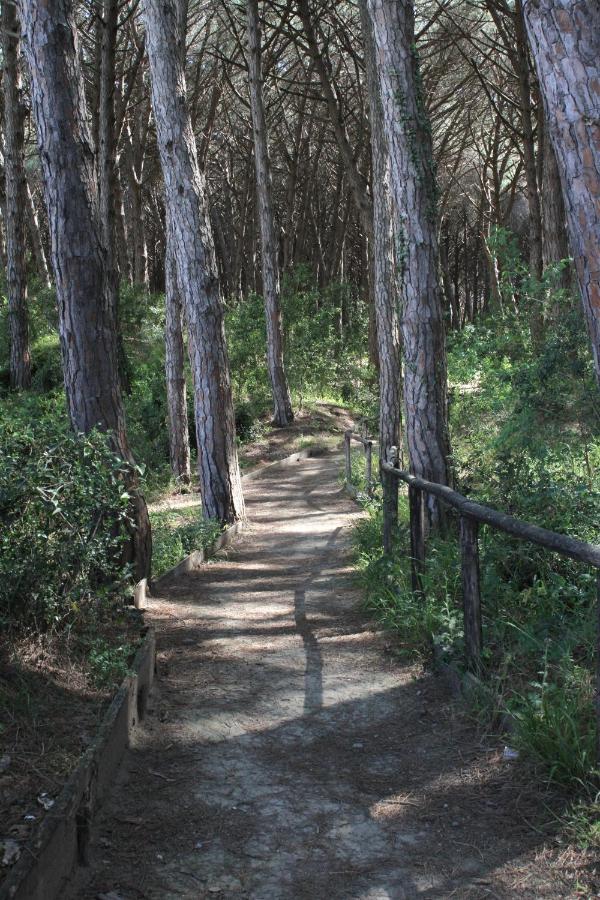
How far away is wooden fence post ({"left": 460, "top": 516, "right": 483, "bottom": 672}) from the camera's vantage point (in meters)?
5.10

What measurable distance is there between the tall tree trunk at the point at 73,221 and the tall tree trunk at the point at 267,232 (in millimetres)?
14311

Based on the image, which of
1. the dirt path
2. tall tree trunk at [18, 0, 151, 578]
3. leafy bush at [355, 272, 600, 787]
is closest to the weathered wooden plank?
leafy bush at [355, 272, 600, 787]

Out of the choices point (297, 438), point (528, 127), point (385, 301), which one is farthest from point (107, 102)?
point (297, 438)

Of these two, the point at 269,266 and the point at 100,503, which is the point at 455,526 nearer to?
the point at 100,503

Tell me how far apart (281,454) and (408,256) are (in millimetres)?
14707

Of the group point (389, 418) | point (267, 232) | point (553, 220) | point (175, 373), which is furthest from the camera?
point (267, 232)

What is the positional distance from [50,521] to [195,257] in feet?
23.7

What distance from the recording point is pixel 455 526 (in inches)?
337

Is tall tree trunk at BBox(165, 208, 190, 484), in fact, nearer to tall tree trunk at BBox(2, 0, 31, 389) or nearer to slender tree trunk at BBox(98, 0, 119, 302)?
slender tree trunk at BBox(98, 0, 119, 302)

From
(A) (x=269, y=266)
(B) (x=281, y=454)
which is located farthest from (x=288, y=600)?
(A) (x=269, y=266)

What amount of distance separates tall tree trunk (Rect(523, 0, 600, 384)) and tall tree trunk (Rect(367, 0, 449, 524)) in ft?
14.4

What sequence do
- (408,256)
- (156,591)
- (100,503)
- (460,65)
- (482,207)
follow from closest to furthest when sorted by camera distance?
(100,503), (408,256), (156,591), (460,65), (482,207)

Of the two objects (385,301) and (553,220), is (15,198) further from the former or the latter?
(553,220)

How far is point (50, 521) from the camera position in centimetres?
551
